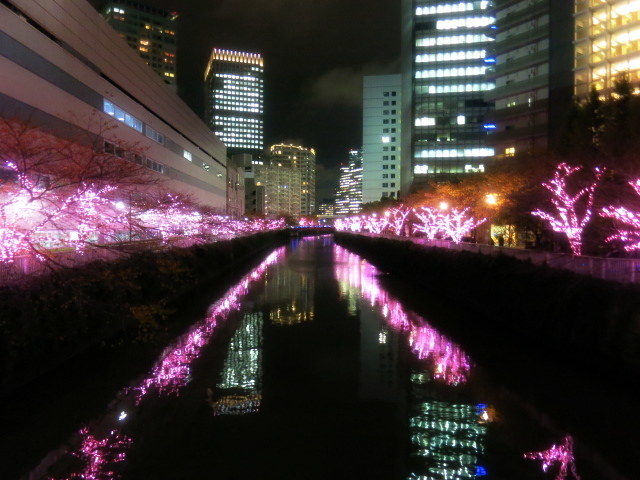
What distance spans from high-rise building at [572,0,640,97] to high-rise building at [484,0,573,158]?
0.91m

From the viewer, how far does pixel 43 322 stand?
891 centimetres

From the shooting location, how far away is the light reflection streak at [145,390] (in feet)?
17.6

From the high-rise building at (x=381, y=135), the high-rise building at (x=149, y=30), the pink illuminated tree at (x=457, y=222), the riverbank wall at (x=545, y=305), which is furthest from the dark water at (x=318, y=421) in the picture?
the high-rise building at (x=149, y=30)

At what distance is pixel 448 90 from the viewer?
90.6 metres

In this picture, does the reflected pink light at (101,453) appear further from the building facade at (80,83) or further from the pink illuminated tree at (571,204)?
the pink illuminated tree at (571,204)

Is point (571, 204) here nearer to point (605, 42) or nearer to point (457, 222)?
point (457, 222)

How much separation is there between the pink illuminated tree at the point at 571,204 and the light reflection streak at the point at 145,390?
13.7 m

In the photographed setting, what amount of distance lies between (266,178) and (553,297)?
15772 centimetres

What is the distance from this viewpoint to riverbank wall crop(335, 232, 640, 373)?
961 cm

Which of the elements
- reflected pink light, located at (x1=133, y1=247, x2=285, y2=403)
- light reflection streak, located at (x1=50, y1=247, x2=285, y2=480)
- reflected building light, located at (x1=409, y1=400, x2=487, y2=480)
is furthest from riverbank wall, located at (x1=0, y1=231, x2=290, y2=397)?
reflected building light, located at (x1=409, y1=400, x2=487, y2=480)

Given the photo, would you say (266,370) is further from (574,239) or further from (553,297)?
(574,239)

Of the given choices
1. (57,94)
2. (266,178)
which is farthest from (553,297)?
(266,178)

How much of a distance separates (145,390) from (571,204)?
1874cm

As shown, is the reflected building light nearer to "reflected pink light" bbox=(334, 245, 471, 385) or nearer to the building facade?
"reflected pink light" bbox=(334, 245, 471, 385)
